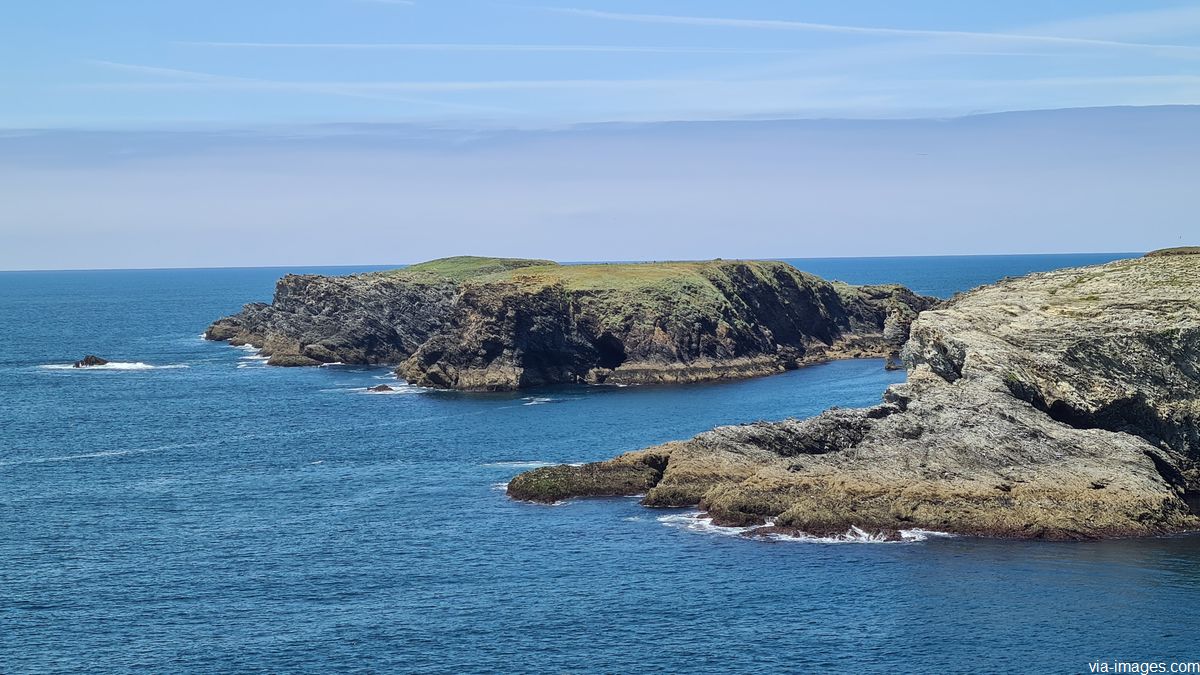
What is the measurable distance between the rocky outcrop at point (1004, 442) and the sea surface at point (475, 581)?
2976 mm

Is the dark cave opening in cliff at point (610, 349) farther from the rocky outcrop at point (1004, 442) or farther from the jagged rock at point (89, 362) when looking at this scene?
the jagged rock at point (89, 362)

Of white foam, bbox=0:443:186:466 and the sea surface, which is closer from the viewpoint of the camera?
the sea surface

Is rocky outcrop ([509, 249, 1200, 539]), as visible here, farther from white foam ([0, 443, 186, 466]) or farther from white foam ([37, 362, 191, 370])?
white foam ([37, 362, 191, 370])

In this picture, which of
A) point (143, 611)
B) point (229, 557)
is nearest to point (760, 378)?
point (229, 557)

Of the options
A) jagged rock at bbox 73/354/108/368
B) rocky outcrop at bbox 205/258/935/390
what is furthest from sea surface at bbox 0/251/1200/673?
jagged rock at bbox 73/354/108/368

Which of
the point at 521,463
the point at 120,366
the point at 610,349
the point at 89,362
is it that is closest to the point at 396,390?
the point at 610,349

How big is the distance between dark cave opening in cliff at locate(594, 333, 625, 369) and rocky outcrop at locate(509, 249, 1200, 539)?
72662 millimetres

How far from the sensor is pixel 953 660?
188ft

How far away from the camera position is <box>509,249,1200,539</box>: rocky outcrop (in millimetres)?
80188

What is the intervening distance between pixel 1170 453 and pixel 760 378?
81.5 meters

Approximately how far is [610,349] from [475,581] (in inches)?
4106

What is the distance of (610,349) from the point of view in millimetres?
175125

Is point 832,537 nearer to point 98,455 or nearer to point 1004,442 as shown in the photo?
point 1004,442

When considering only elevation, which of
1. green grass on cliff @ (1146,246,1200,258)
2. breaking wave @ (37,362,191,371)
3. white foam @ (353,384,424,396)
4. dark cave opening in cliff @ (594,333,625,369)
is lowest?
white foam @ (353,384,424,396)
